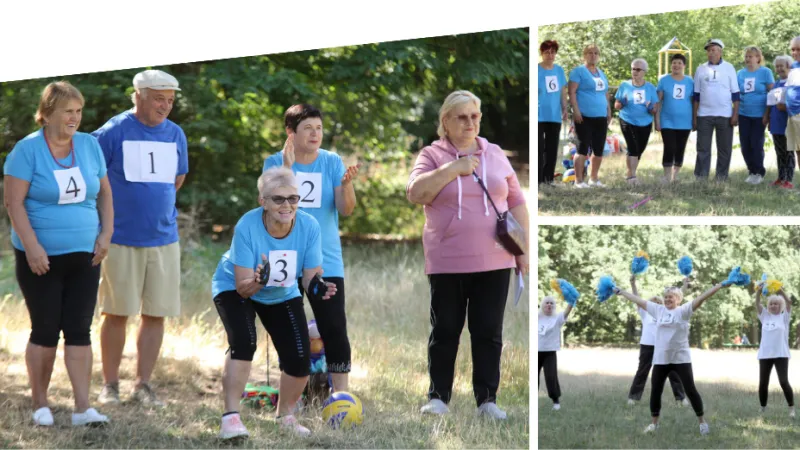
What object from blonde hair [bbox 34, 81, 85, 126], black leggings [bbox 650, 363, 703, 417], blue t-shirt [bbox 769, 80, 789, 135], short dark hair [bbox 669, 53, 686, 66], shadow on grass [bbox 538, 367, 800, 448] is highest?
short dark hair [bbox 669, 53, 686, 66]

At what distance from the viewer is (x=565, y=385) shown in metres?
4.43

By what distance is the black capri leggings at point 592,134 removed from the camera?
4.38 metres

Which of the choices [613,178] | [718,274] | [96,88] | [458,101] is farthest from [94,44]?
[718,274]

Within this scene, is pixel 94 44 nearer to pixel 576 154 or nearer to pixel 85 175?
A: pixel 85 175

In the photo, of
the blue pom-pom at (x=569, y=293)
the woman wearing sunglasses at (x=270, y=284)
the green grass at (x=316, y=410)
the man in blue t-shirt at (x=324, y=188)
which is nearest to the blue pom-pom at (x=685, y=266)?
the blue pom-pom at (x=569, y=293)

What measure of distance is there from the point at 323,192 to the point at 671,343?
5.42ft

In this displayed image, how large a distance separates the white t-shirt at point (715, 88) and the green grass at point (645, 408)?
1.08 meters

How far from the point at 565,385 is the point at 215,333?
2563mm

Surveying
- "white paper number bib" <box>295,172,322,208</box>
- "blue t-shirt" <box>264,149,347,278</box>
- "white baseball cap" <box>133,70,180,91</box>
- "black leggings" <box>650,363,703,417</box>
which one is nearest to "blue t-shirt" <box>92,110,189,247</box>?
"white baseball cap" <box>133,70,180,91</box>

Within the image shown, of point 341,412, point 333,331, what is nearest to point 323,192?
point 333,331

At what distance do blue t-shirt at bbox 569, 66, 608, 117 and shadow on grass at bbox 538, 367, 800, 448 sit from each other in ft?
3.79

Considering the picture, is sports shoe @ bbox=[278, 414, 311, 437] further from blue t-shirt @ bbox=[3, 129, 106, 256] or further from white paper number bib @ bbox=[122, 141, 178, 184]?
white paper number bib @ bbox=[122, 141, 178, 184]

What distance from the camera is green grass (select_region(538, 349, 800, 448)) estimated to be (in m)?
4.26

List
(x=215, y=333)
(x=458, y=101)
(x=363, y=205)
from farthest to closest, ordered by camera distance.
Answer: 1. (x=363, y=205)
2. (x=215, y=333)
3. (x=458, y=101)
